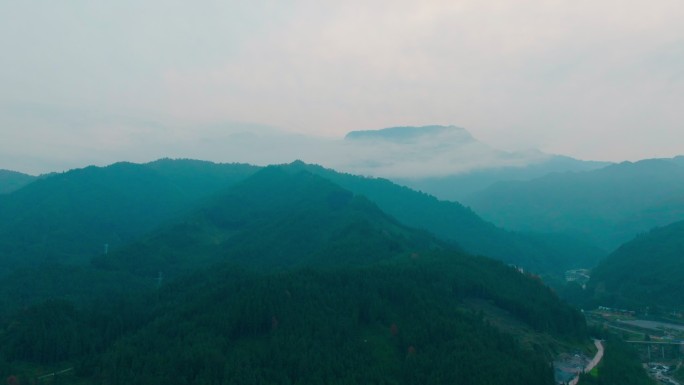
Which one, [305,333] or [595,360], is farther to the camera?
[595,360]

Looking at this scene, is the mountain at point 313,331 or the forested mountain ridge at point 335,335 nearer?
the forested mountain ridge at point 335,335

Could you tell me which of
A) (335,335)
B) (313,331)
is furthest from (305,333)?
(335,335)

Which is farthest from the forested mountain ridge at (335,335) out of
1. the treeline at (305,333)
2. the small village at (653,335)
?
the small village at (653,335)

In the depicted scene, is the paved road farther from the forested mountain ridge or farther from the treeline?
the treeline

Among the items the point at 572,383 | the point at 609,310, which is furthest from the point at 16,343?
the point at 609,310

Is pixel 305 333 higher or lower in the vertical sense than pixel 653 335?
higher

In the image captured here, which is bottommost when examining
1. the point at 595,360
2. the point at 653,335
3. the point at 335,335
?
the point at 653,335

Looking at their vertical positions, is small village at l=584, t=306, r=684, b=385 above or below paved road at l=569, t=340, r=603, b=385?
below

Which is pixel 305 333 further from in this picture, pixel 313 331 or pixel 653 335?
pixel 653 335

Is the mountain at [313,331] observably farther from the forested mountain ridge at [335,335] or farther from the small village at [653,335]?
the small village at [653,335]

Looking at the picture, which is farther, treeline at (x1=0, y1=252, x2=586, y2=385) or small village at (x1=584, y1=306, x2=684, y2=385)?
small village at (x1=584, y1=306, x2=684, y2=385)

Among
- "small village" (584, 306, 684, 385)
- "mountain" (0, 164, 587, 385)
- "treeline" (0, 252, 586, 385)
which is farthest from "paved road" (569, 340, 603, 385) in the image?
"small village" (584, 306, 684, 385)

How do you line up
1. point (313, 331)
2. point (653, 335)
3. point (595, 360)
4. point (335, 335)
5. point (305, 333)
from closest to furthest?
1. point (305, 333)
2. point (335, 335)
3. point (313, 331)
4. point (595, 360)
5. point (653, 335)
